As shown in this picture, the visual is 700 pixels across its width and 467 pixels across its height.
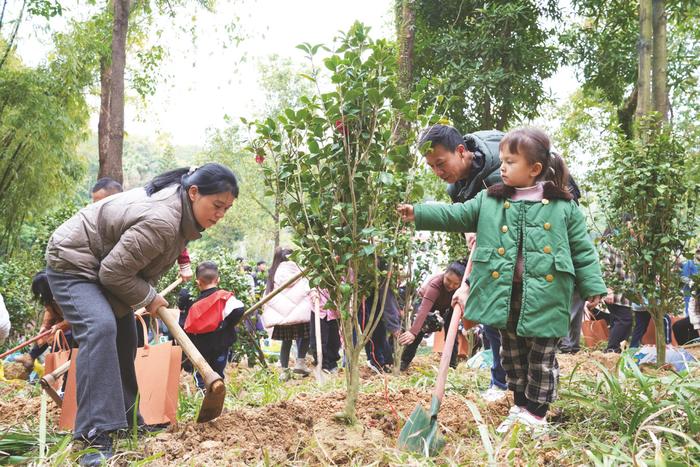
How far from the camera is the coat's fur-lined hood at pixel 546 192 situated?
3.12 meters

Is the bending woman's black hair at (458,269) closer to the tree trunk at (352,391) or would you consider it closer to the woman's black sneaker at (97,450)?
the tree trunk at (352,391)

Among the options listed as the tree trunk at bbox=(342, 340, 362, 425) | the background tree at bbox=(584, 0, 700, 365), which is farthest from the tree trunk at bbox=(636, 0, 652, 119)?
the tree trunk at bbox=(342, 340, 362, 425)

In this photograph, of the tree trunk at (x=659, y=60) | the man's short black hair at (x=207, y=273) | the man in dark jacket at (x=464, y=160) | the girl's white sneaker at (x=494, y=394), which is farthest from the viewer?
the tree trunk at (x=659, y=60)

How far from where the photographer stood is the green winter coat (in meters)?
3.00

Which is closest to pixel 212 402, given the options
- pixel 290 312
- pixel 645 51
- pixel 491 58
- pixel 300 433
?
pixel 300 433

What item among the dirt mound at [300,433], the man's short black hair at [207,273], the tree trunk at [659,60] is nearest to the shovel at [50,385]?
the dirt mound at [300,433]

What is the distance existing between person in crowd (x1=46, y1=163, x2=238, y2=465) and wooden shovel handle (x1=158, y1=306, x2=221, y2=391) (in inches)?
3.1

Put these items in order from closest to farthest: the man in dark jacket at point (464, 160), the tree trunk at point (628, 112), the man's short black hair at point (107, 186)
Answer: the man in dark jacket at point (464, 160), the man's short black hair at point (107, 186), the tree trunk at point (628, 112)

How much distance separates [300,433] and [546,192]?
170 cm

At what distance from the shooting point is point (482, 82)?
9609 millimetres

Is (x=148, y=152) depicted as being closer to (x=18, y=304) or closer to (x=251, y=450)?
(x=18, y=304)

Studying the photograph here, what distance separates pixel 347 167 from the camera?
10.3ft

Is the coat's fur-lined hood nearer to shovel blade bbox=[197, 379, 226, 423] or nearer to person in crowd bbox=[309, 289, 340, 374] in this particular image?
shovel blade bbox=[197, 379, 226, 423]

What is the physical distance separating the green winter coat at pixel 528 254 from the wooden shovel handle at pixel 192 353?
1254mm
